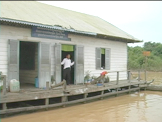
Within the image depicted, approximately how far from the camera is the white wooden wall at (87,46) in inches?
310

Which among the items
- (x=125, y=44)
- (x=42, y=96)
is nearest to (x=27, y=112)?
(x=42, y=96)

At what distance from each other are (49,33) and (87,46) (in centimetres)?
272

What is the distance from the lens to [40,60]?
8.94 metres

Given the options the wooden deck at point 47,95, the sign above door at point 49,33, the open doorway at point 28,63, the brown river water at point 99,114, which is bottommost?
the brown river water at point 99,114

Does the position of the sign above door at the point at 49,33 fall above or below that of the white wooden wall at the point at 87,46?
above

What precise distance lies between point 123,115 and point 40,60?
4113mm

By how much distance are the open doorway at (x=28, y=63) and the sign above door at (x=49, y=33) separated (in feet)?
4.02

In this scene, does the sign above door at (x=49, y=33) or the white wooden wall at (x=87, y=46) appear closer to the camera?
the white wooden wall at (x=87, y=46)

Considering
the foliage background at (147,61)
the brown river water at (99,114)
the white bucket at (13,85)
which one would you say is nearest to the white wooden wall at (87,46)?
the white bucket at (13,85)

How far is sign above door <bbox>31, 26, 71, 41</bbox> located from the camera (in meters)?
8.80

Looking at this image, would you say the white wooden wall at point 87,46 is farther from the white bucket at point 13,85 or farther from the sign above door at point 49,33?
the white bucket at point 13,85

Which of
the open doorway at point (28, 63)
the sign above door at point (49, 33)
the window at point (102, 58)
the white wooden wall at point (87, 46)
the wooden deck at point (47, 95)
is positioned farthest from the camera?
the window at point (102, 58)

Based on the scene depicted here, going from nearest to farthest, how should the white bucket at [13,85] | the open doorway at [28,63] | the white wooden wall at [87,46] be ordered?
the white bucket at [13,85] → the white wooden wall at [87,46] → the open doorway at [28,63]

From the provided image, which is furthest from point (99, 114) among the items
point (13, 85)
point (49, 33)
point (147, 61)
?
point (147, 61)
